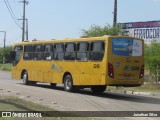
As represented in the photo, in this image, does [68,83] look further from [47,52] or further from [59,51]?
[47,52]

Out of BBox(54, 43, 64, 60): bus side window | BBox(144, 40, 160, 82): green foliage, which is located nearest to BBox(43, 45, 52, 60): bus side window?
BBox(54, 43, 64, 60): bus side window

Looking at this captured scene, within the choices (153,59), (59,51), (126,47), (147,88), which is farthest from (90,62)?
(153,59)

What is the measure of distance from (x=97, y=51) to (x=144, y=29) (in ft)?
91.7

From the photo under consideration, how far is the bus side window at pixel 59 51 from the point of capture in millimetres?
24312

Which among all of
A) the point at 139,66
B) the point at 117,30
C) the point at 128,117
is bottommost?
the point at 128,117

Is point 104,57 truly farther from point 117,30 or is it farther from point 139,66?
point 117,30

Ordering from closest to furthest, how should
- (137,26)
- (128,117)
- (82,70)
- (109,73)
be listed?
(128,117) → (109,73) → (82,70) → (137,26)

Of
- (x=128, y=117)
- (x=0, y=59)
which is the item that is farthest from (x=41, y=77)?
(x=0, y=59)

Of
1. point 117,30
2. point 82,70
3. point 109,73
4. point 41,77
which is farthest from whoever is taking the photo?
point 117,30

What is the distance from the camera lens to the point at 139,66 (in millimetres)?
21375

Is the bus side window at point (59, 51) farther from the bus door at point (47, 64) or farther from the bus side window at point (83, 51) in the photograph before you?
the bus side window at point (83, 51)

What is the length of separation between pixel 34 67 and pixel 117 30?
1480cm

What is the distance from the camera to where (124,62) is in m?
20.8

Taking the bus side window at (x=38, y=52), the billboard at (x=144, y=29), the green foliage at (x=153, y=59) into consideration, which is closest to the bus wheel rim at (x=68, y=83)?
the bus side window at (x=38, y=52)
